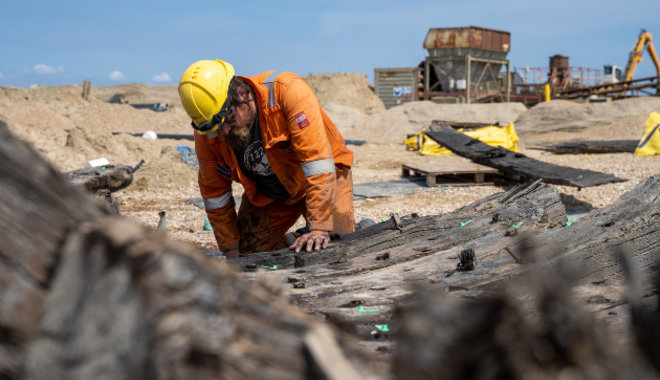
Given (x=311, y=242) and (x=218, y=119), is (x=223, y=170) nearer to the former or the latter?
(x=218, y=119)

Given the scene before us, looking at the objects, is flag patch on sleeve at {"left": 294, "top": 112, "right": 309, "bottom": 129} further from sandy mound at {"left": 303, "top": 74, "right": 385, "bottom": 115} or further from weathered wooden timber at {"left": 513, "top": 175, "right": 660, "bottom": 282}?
sandy mound at {"left": 303, "top": 74, "right": 385, "bottom": 115}

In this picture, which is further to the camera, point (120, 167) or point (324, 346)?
point (120, 167)

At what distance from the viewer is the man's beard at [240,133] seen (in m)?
4.28

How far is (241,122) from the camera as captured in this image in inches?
168

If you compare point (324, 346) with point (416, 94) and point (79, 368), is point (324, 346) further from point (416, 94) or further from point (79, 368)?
point (416, 94)

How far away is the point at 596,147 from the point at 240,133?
43.8ft

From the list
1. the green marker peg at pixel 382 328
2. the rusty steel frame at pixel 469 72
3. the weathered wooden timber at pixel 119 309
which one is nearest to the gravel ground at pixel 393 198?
the green marker peg at pixel 382 328

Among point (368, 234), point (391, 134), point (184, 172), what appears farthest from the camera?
point (391, 134)

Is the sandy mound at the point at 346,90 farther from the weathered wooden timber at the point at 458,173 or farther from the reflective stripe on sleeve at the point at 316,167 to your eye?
the reflective stripe on sleeve at the point at 316,167

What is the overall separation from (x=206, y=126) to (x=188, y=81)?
329mm

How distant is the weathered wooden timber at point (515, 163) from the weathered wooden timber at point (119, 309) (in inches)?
311

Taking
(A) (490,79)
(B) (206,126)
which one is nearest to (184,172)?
(B) (206,126)

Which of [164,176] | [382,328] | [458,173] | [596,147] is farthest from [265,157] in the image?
[596,147]

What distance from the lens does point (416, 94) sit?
3120 centimetres
